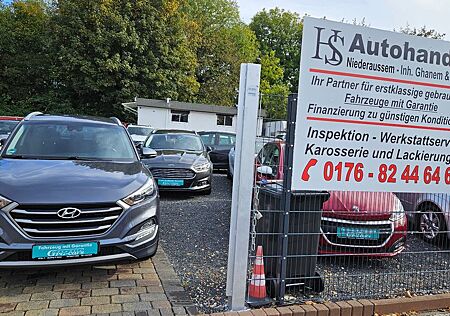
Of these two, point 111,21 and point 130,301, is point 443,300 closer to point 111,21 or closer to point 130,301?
point 130,301

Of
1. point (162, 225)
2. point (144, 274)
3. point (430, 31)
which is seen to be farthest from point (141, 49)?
point (144, 274)

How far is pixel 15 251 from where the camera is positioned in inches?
118

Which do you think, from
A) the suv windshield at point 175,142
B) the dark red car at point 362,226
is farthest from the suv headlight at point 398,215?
the suv windshield at point 175,142

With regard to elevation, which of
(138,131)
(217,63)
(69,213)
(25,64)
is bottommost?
(69,213)

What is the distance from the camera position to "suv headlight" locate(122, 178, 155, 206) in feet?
11.4

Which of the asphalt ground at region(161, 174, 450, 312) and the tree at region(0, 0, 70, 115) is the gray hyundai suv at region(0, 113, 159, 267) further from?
the tree at region(0, 0, 70, 115)

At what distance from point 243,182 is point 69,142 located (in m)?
2.65

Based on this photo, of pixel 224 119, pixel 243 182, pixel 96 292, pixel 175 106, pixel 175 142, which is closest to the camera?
pixel 243 182

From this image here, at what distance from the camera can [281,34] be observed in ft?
151

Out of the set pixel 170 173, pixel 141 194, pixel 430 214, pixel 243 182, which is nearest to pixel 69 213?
pixel 141 194

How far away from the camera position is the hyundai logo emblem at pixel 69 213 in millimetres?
3109

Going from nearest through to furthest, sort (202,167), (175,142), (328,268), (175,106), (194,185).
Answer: (328,268) → (194,185) → (202,167) → (175,142) → (175,106)

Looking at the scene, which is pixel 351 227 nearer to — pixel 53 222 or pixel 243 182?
pixel 243 182

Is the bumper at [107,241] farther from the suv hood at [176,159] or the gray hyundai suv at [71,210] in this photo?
the suv hood at [176,159]
